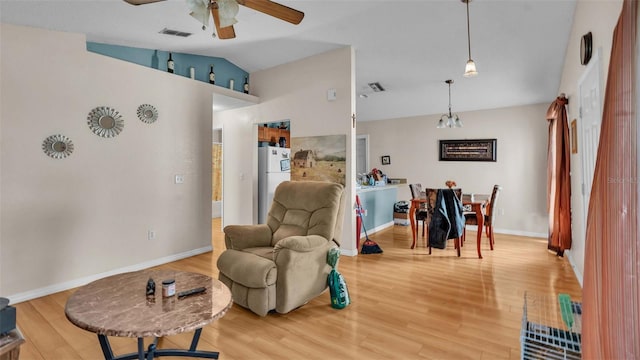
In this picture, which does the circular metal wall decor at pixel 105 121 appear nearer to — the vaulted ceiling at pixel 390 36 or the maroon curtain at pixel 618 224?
the vaulted ceiling at pixel 390 36

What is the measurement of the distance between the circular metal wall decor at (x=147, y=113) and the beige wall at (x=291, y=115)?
1714 mm

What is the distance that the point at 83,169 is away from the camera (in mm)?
A: 3270

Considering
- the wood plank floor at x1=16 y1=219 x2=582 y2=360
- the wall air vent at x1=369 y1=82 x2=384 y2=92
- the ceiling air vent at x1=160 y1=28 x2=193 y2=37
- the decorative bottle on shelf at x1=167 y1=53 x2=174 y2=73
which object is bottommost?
the wood plank floor at x1=16 y1=219 x2=582 y2=360

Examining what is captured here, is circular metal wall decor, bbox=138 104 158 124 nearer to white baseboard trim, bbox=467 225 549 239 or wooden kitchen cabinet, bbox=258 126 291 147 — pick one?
wooden kitchen cabinet, bbox=258 126 291 147

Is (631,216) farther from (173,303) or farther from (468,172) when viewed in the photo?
(468,172)

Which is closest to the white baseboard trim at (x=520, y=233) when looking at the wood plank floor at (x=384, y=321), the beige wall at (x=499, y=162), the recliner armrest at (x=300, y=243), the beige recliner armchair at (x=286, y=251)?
the beige wall at (x=499, y=162)

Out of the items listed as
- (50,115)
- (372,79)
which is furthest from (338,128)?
(50,115)

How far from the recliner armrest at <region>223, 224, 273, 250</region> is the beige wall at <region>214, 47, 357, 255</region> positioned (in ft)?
5.16

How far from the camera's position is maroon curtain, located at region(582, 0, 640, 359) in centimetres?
125

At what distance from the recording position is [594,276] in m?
1.43

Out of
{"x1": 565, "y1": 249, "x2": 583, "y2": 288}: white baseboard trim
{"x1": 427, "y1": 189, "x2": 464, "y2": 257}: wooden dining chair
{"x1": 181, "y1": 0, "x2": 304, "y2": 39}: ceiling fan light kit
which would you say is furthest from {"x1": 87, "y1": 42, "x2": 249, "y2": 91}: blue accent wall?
{"x1": 565, "y1": 249, "x2": 583, "y2": 288}: white baseboard trim

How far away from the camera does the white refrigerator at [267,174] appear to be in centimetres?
531

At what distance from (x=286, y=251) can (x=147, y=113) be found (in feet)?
8.47

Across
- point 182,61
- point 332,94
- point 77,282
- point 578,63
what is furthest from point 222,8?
point 578,63
